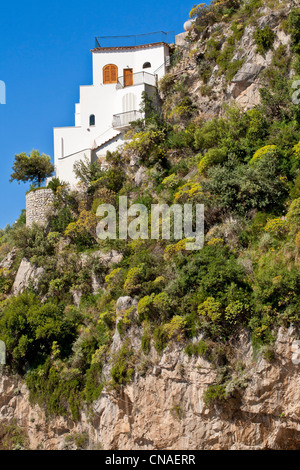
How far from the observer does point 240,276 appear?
20078mm

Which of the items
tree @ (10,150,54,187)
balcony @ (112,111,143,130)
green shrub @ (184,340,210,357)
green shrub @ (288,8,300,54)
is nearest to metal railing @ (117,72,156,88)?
balcony @ (112,111,143,130)

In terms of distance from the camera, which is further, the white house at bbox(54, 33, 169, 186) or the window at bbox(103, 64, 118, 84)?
the window at bbox(103, 64, 118, 84)

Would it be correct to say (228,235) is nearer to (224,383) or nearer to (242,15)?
(224,383)

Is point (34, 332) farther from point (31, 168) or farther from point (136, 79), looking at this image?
point (136, 79)

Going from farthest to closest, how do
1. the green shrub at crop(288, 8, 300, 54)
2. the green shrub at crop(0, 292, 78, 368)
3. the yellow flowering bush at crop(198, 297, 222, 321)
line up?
the green shrub at crop(288, 8, 300, 54), the green shrub at crop(0, 292, 78, 368), the yellow flowering bush at crop(198, 297, 222, 321)

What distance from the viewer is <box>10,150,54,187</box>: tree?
35969 millimetres

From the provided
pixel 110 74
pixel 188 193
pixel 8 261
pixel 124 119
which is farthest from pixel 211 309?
pixel 110 74

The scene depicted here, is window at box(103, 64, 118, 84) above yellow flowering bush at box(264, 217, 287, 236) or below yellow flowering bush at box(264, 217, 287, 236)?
above

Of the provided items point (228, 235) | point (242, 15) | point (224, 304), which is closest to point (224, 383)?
point (224, 304)

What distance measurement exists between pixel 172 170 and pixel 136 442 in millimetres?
13514

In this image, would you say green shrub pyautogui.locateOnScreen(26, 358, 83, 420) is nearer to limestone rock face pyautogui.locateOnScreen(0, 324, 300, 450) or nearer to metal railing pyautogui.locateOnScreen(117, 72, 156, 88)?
limestone rock face pyautogui.locateOnScreen(0, 324, 300, 450)

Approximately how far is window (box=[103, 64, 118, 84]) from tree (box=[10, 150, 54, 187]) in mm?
6304

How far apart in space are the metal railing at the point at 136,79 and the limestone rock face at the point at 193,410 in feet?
55.6

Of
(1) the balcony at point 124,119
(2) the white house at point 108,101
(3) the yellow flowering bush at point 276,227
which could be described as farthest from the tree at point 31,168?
(3) the yellow flowering bush at point 276,227
